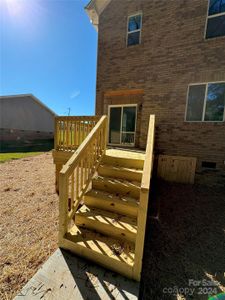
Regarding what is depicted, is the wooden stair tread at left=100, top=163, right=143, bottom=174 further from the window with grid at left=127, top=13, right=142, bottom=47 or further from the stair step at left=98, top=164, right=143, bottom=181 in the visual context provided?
the window with grid at left=127, top=13, right=142, bottom=47

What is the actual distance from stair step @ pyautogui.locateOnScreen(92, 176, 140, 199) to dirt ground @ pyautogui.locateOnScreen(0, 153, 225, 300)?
39.9 inches

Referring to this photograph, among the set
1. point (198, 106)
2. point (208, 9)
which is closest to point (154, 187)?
point (198, 106)

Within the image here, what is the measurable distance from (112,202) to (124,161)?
1.15 meters

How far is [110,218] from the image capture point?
2.82 meters

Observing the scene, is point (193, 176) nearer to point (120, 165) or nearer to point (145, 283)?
point (120, 165)

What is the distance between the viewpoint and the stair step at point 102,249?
217 cm

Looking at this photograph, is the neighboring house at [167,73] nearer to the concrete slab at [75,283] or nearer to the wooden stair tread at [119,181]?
the wooden stair tread at [119,181]

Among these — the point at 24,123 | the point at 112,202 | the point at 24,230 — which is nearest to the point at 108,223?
the point at 112,202

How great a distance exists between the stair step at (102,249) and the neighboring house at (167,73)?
4583 millimetres

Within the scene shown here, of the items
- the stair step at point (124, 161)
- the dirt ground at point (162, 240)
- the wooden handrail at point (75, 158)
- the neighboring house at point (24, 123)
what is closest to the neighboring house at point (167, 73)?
the dirt ground at point (162, 240)

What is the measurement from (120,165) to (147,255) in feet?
6.47

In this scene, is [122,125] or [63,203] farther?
[122,125]

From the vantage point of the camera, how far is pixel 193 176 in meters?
5.86

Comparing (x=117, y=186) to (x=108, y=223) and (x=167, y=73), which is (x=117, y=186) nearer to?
(x=108, y=223)
